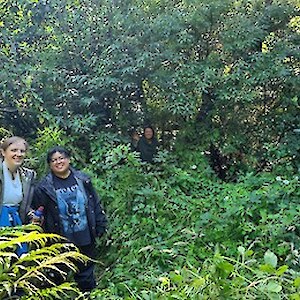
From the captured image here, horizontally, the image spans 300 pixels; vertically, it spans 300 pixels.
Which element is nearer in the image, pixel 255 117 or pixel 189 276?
pixel 189 276

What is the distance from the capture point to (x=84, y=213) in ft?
13.9

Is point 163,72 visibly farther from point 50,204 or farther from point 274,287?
point 274,287

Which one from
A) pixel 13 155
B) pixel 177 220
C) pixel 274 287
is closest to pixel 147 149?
pixel 177 220

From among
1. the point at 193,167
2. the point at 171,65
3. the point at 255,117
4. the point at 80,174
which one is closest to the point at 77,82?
the point at 171,65

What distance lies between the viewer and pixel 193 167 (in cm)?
705

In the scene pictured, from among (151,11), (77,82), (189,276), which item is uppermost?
(151,11)

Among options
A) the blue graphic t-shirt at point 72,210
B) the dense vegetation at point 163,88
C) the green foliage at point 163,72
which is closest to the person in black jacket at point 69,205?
the blue graphic t-shirt at point 72,210

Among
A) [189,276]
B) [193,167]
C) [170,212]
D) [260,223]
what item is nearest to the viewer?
[189,276]

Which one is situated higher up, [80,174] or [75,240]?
[80,174]

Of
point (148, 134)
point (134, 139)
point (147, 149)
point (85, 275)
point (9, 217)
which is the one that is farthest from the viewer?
point (134, 139)

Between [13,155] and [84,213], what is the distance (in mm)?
737

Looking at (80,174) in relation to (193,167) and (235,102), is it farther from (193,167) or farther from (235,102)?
(235,102)

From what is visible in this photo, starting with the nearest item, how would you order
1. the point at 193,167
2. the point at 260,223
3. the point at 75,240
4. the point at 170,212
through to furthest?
the point at 75,240 < the point at 260,223 < the point at 170,212 < the point at 193,167

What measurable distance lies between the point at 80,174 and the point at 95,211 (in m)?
0.33
